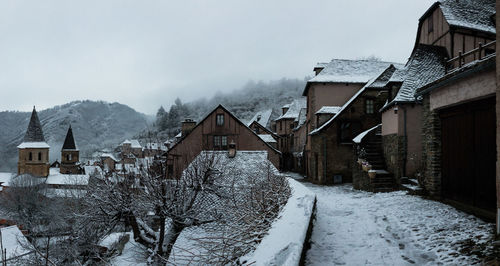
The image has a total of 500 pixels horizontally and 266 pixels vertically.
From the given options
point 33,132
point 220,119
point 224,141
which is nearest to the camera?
point 224,141

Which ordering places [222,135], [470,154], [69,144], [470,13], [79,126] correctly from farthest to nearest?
[79,126]
[69,144]
[222,135]
[470,13]
[470,154]

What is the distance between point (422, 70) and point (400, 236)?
11.2 metres

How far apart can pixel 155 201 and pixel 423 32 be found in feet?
52.2

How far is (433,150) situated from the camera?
9008 mm

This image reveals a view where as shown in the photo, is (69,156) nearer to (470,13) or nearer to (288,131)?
(288,131)

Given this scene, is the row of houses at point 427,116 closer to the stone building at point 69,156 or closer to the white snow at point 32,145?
the white snow at point 32,145

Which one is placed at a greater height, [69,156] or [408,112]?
[408,112]

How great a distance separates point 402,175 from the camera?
13695 millimetres

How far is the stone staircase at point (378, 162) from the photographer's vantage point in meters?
14.3

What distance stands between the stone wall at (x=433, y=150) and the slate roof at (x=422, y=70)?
15.1ft

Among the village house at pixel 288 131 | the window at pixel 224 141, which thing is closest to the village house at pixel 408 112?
the window at pixel 224 141

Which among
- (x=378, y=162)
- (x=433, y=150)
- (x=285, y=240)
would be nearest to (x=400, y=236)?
(x=285, y=240)

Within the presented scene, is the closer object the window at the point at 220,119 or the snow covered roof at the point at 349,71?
the snow covered roof at the point at 349,71

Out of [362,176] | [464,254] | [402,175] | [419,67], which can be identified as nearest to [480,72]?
Answer: [464,254]
